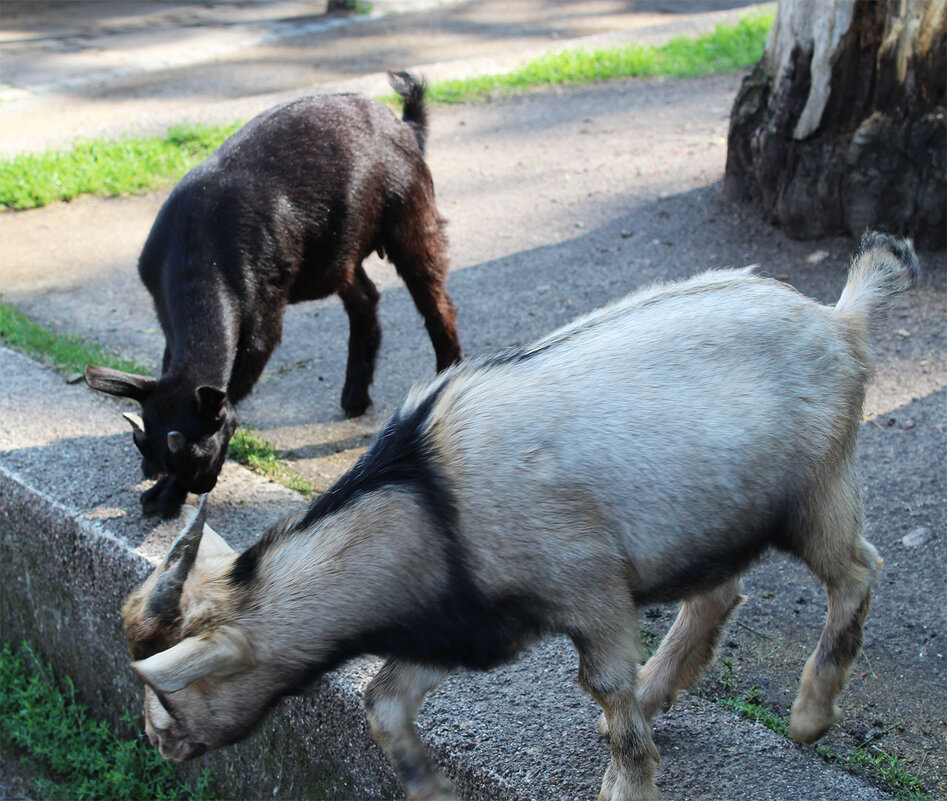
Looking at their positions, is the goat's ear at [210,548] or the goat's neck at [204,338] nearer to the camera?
the goat's ear at [210,548]

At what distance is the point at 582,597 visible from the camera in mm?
2707

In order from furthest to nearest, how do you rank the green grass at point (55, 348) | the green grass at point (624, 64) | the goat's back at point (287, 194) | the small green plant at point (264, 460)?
the green grass at point (624, 64), the green grass at point (55, 348), the small green plant at point (264, 460), the goat's back at point (287, 194)

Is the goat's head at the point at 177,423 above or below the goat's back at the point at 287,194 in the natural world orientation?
below

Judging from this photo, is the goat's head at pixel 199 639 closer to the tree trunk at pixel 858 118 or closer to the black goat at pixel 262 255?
the black goat at pixel 262 255

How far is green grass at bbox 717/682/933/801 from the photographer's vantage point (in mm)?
2992

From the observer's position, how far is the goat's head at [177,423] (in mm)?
3955

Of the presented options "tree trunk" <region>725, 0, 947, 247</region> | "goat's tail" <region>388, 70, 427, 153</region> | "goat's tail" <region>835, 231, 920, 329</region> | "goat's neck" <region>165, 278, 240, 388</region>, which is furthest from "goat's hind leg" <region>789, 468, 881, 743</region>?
"tree trunk" <region>725, 0, 947, 247</region>

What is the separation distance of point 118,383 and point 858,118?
14.9 ft

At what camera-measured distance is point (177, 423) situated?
13.1ft

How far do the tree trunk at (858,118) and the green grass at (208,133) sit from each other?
387 cm

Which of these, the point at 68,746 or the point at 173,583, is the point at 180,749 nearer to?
the point at 173,583

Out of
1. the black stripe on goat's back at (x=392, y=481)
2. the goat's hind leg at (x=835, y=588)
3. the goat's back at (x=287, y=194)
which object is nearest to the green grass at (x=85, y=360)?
the goat's back at (x=287, y=194)

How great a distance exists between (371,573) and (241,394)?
80.8 inches

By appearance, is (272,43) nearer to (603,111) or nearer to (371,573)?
(603,111)
